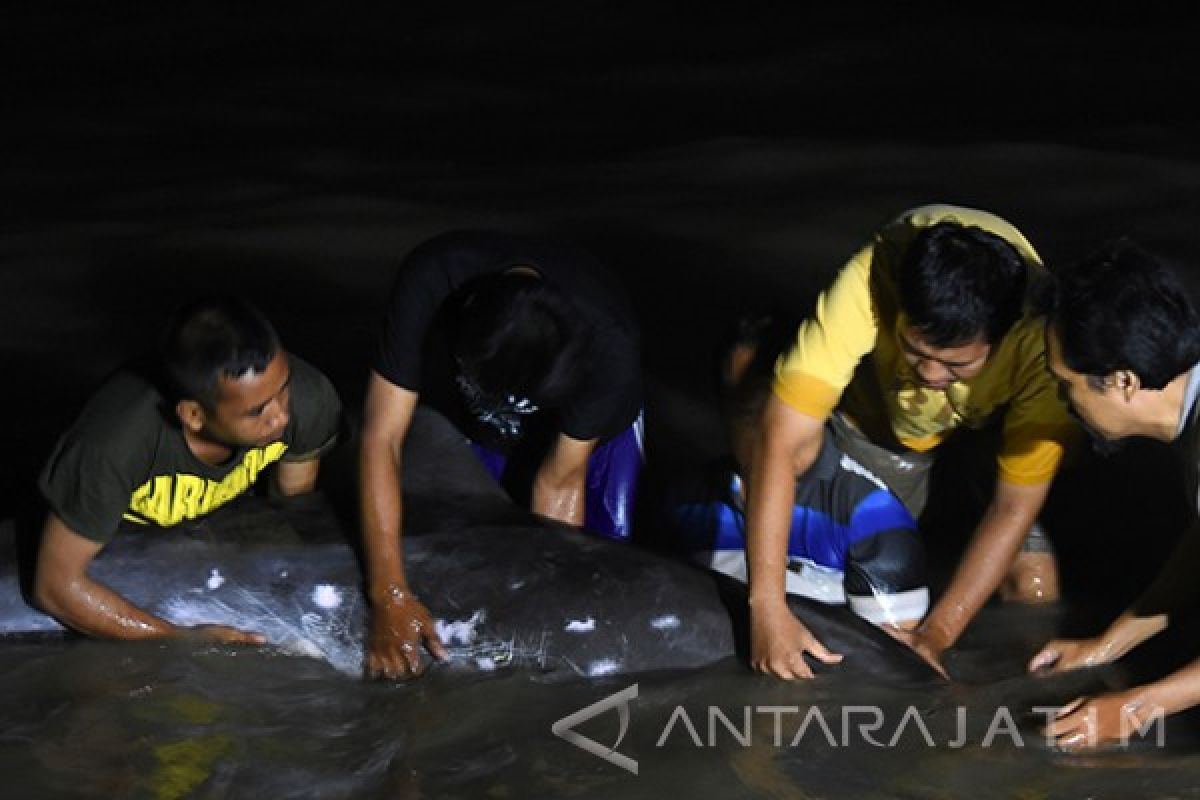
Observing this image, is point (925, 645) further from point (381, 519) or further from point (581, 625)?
A: point (381, 519)

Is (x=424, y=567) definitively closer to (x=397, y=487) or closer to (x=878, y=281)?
(x=397, y=487)

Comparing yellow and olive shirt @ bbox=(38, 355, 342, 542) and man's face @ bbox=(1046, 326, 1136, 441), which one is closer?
man's face @ bbox=(1046, 326, 1136, 441)

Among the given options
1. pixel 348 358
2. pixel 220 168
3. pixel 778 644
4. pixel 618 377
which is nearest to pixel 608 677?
pixel 778 644

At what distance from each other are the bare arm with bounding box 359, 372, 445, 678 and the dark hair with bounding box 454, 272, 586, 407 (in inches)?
13.2

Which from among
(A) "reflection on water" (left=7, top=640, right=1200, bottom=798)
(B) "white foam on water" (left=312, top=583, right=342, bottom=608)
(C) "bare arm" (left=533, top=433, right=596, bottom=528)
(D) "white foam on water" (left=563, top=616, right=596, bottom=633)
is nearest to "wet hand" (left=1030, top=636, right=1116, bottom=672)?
(A) "reflection on water" (left=7, top=640, right=1200, bottom=798)

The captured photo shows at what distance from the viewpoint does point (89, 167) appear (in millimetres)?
8602

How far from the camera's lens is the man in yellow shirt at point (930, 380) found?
3664 millimetres

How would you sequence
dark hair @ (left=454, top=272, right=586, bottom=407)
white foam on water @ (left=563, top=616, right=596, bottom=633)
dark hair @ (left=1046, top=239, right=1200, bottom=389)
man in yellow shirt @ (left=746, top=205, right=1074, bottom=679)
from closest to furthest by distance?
dark hair @ (left=1046, top=239, right=1200, bottom=389), man in yellow shirt @ (left=746, top=205, right=1074, bottom=679), dark hair @ (left=454, top=272, right=586, bottom=407), white foam on water @ (left=563, top=616, right=596, bottom=633)

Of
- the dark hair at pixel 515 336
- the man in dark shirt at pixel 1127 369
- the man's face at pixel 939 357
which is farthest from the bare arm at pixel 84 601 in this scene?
the man in dark shirt at pixel 1127 369

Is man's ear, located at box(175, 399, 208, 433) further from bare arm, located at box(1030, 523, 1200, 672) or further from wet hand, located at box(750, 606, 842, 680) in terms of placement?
bare arm, located at box(1030, 523, 1200, 672)

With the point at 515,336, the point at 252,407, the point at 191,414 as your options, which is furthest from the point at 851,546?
the point at 191,414

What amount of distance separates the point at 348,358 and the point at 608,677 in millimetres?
2263

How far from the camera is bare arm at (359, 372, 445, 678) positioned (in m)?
4.06

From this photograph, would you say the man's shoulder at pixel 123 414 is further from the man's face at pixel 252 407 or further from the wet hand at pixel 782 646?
the wet hand at pixel 782 646
